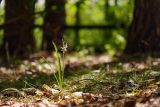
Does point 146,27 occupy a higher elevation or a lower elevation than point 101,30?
higher

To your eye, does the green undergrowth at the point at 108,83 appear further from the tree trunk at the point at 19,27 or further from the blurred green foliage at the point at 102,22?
the blurred green foliage at the point at 102,22

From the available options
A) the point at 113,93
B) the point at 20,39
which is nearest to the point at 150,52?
the point at 20,39

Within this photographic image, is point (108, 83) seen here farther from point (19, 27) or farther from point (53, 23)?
point (53, 23)

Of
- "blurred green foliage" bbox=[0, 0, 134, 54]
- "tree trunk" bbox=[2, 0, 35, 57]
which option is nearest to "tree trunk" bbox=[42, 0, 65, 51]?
"blurred green foliage" bbox=[0, 0, 134, 54]

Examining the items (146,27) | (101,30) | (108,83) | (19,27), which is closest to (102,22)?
(101,30)

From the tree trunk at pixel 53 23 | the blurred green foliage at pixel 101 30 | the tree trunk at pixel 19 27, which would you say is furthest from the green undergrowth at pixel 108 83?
the blurred green foliage at pixel 101 30

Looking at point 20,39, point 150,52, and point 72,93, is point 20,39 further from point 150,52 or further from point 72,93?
point 72,93

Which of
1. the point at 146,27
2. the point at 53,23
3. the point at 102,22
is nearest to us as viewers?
the point at 146,27
